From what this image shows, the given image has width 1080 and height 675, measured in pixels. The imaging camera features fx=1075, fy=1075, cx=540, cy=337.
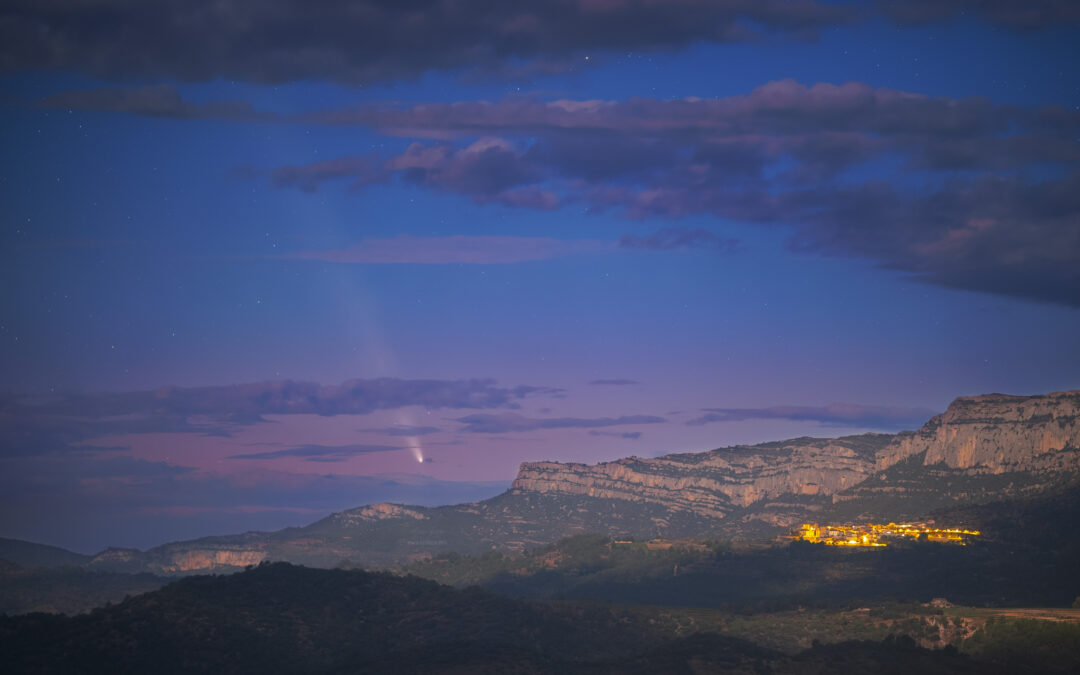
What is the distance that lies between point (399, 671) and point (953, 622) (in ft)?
232

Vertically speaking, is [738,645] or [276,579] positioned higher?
[276,579]

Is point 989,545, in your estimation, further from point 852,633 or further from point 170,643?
point 170,643

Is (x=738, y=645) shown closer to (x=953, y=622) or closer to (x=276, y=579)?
(x=953, y=622)

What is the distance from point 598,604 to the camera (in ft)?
579

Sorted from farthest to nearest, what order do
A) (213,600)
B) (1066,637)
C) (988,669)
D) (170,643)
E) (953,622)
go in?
1. (213,600)
2. (953,622)
3. (170,643)
4. (1066,637)
5. (988,669)

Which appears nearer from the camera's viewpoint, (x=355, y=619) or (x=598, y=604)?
(x=355, y=619)

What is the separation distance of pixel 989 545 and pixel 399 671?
401ft

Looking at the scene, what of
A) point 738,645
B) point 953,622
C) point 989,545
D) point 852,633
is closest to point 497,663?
point 738,645

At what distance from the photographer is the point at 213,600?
496 ft

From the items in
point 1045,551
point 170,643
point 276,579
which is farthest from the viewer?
point 1045,551

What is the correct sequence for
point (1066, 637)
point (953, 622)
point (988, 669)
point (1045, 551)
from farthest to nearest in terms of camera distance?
point (1045, 551), point (953, 622), point (1066, 637), point (988, 669)

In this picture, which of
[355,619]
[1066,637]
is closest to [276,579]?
[355,619]

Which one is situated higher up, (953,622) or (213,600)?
(213,600)

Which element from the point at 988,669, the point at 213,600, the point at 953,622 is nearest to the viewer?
the point at 988,669
